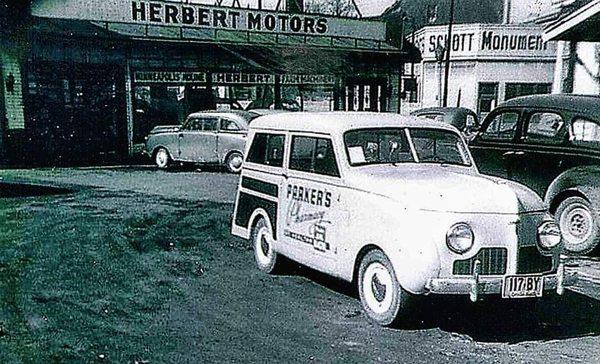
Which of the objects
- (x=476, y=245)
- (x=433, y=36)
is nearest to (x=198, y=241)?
(x=476, y=245)

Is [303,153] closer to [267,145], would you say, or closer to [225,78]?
[267,145]

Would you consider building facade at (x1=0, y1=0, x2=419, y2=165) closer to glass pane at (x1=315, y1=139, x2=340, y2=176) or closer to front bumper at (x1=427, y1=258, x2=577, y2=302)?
glass pane at (x1=315, y1=139, x2=340, y2=176)

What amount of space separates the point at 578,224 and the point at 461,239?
381cm

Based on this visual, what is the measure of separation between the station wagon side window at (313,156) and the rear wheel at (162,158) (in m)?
11.3

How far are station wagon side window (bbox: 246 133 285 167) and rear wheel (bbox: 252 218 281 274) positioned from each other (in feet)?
2.17

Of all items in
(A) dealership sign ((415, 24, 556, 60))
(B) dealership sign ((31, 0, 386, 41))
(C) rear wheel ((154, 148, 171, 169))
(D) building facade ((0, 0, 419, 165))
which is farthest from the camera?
(A) dealership sign ((415, 24, 556, 60))

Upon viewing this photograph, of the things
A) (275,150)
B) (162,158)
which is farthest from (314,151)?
(162,158)

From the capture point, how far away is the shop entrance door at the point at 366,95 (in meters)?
23.8

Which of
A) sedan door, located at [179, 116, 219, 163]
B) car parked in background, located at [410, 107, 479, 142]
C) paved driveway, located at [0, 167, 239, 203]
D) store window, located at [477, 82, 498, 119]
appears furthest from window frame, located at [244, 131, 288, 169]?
store window, located at [477, 82, 498, 119]

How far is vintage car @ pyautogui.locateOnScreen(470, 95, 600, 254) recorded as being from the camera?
306 inches

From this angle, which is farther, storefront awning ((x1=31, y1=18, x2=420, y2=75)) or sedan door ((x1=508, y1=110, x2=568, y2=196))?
storefront awning ((x1=31, y1=18, x2=420, y2=75))

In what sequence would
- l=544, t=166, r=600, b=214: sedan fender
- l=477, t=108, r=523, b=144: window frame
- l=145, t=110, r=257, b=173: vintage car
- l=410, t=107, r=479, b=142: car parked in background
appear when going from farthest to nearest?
l=410, t=107, r=479, b=142: car parked in background → l=145, t=110, r=257, b=173: vintage car → l=477, t=108, r=523, b=144: window frame → l=544, t=166, r=600, b=214: sedan fender

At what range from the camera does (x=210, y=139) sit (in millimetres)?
16156

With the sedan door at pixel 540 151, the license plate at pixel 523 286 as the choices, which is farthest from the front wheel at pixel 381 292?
the sedan door at pixel 540 151
